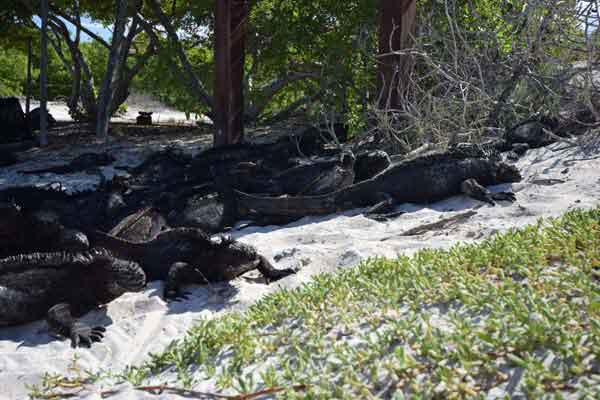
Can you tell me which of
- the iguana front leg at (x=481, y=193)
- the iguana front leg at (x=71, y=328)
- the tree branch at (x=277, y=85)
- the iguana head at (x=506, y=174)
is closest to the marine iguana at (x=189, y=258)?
the iguana front leg at (x=71, y=328)

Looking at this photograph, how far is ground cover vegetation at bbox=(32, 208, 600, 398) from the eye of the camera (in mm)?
2348

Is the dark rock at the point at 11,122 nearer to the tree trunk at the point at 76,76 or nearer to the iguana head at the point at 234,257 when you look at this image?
the tree trunk at the point at 76,76

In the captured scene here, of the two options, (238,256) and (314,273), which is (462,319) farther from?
(238,256)

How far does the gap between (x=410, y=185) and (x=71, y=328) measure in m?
4.04

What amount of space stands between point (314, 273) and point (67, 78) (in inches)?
1274

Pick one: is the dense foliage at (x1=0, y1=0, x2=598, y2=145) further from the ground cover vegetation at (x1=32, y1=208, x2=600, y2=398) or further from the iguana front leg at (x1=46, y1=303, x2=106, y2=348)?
the iguana front leg at (x1=46, y1=303, x2=106, y2=348)

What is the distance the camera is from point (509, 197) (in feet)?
19.3

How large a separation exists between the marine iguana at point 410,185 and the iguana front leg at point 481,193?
0.05m

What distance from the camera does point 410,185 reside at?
6.65 metres

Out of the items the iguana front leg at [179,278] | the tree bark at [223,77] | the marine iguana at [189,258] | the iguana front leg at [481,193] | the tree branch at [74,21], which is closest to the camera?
the iguana front leg at [179,278]

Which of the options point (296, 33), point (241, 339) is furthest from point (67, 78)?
point (241, 339)

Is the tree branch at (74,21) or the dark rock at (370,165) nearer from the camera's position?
the dark rock at (370,165)

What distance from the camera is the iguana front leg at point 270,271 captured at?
15.3ft

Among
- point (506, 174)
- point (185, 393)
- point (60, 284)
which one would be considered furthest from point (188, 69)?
point (185, 393)
